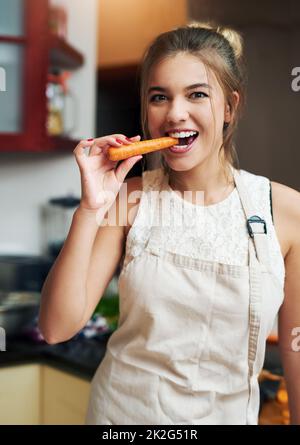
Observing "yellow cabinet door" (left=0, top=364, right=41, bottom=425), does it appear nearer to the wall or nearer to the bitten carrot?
the wall

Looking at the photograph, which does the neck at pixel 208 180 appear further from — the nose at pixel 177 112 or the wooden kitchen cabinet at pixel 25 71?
the wooden kitchen cabinet at pixel 25 71

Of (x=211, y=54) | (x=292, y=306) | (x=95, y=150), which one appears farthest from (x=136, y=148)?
(x=292, y=306)

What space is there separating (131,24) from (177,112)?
40.3 inches

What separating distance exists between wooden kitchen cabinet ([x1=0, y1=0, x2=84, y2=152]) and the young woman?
872 millimetres

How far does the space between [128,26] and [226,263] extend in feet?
3.46

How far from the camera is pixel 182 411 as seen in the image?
2.41ft

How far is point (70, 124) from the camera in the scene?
1775 millimetres

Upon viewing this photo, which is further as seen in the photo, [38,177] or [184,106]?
[38,177]

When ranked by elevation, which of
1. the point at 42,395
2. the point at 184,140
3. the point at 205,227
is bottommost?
the point at 42,395

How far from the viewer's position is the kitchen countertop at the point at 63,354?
1.23 m

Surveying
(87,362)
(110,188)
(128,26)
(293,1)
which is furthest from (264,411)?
(128,26)

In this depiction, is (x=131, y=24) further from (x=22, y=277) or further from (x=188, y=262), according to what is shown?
(x=188, y=262)

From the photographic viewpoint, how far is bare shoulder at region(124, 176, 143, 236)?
2.43ft
